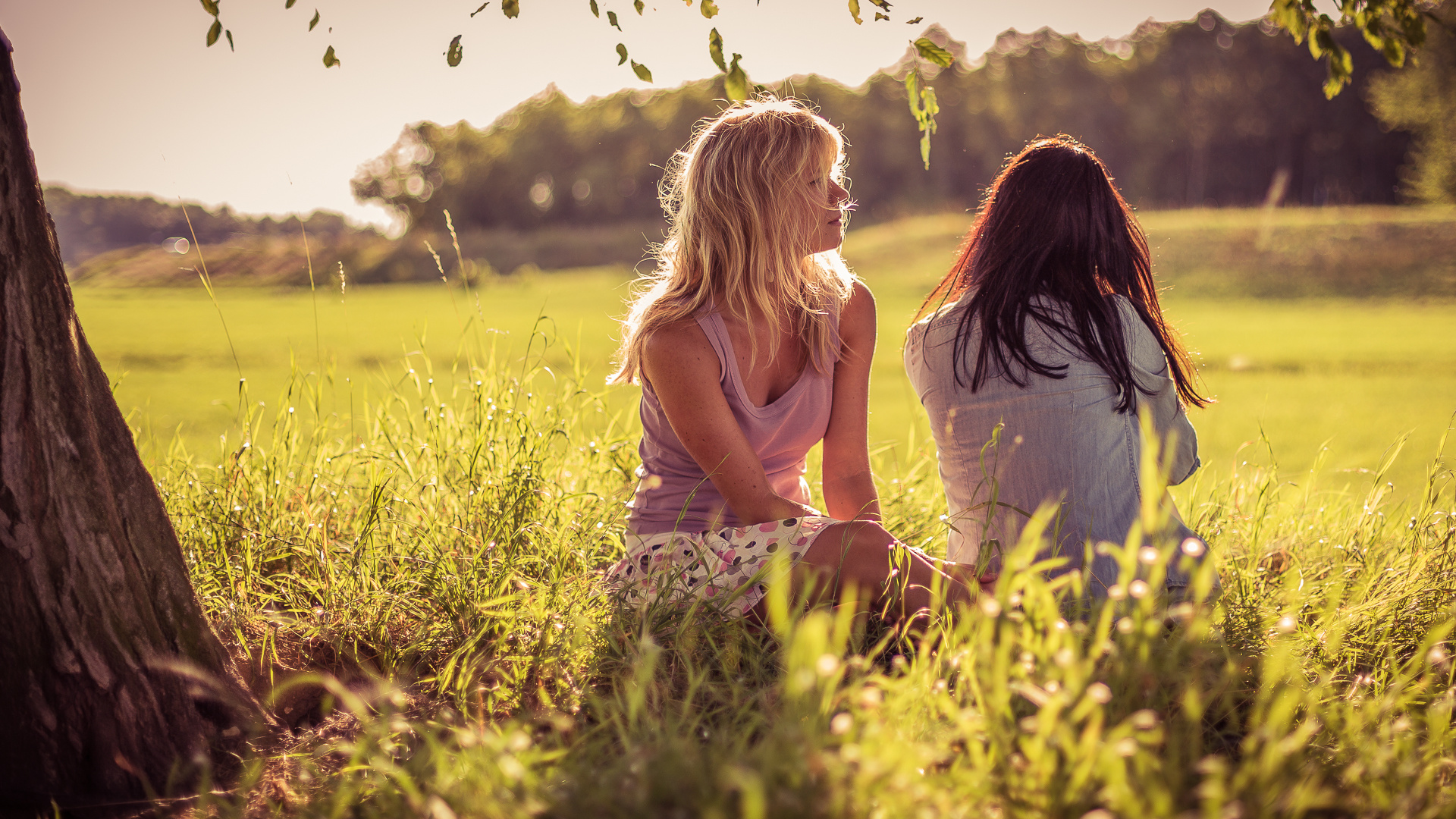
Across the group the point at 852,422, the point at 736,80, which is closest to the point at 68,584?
the point at 736,80

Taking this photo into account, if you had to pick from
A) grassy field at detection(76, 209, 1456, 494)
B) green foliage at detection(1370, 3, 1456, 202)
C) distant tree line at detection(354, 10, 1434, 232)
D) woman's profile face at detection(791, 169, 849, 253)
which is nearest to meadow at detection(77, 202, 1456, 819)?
grassy field at detection(76, 209, 1456, 494)

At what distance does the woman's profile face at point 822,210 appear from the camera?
263 cm

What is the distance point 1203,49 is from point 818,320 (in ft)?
235

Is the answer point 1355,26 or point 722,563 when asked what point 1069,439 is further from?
point 1355,26

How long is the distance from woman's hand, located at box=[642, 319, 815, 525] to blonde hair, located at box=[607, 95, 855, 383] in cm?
7

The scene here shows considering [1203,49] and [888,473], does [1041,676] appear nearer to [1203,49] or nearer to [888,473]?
[888,473]

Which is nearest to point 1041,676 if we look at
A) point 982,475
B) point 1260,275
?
point 982,475

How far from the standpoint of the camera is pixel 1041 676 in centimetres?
149

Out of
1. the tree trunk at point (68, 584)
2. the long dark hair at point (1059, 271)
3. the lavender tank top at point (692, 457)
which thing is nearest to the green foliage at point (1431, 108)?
the long dark hair at point (1059, 271)

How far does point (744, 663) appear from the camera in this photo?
2273 millimetres

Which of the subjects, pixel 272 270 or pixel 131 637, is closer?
pixel 131 637

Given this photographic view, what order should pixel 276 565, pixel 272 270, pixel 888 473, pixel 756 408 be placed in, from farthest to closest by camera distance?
pixel 272 270 < pixel 888 473 < pixel 276 565 < pixel 756 408

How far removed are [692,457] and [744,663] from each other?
648mm

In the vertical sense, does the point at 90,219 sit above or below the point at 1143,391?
above
